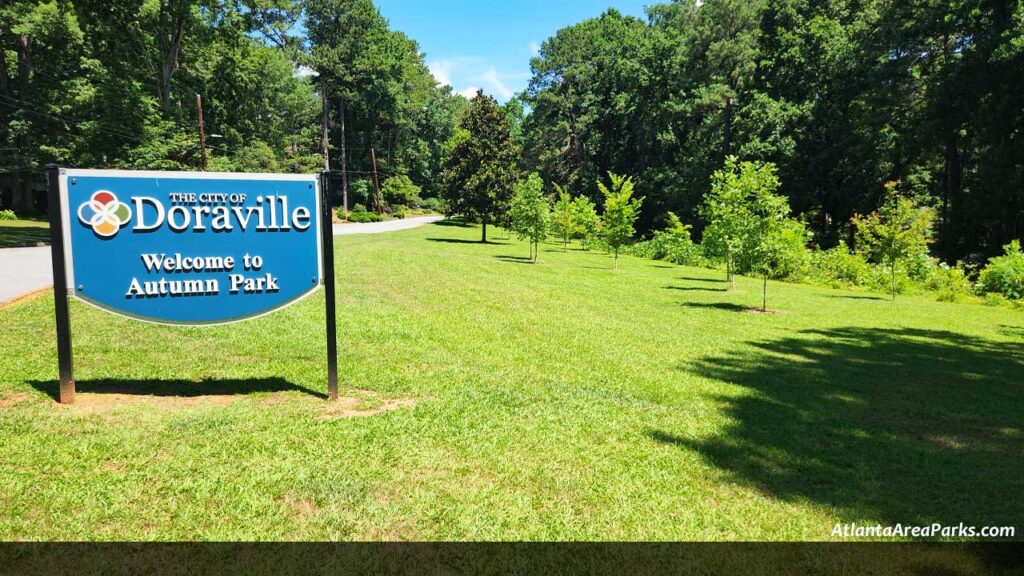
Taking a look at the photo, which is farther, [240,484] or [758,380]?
[758,380]

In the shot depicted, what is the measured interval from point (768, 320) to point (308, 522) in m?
12.9

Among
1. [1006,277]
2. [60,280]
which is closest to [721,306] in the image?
[1006,277]

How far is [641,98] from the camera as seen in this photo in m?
56.4

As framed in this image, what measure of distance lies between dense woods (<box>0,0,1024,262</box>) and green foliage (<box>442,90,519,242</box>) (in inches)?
44.9

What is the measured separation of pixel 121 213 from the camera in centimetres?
504

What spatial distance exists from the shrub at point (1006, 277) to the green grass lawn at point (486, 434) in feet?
46.2

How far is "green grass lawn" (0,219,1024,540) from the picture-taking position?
3.59 metres

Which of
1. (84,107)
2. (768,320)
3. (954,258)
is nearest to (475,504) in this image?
(768,320)

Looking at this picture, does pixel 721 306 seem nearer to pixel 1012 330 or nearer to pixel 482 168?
pixel 1012 330

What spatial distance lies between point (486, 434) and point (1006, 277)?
2496 cm

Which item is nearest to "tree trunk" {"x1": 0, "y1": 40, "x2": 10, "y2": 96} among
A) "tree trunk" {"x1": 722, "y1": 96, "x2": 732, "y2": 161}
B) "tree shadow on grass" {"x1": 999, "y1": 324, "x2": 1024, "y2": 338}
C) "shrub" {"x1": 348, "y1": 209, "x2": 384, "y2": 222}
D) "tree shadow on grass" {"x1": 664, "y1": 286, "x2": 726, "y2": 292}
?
"shrub" {"x1": 348, "y1": 209, "x2": 384, "y2": 222}

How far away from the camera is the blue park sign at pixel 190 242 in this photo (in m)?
4.98

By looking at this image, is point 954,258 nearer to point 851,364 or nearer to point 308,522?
point 851,364

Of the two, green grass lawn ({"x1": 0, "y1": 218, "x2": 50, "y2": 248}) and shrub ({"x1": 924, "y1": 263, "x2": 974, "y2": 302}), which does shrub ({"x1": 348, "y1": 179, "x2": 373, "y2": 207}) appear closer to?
green grass lawn ({"x1": 0, "y1": 218, "x2": 50, "y2": 248})
